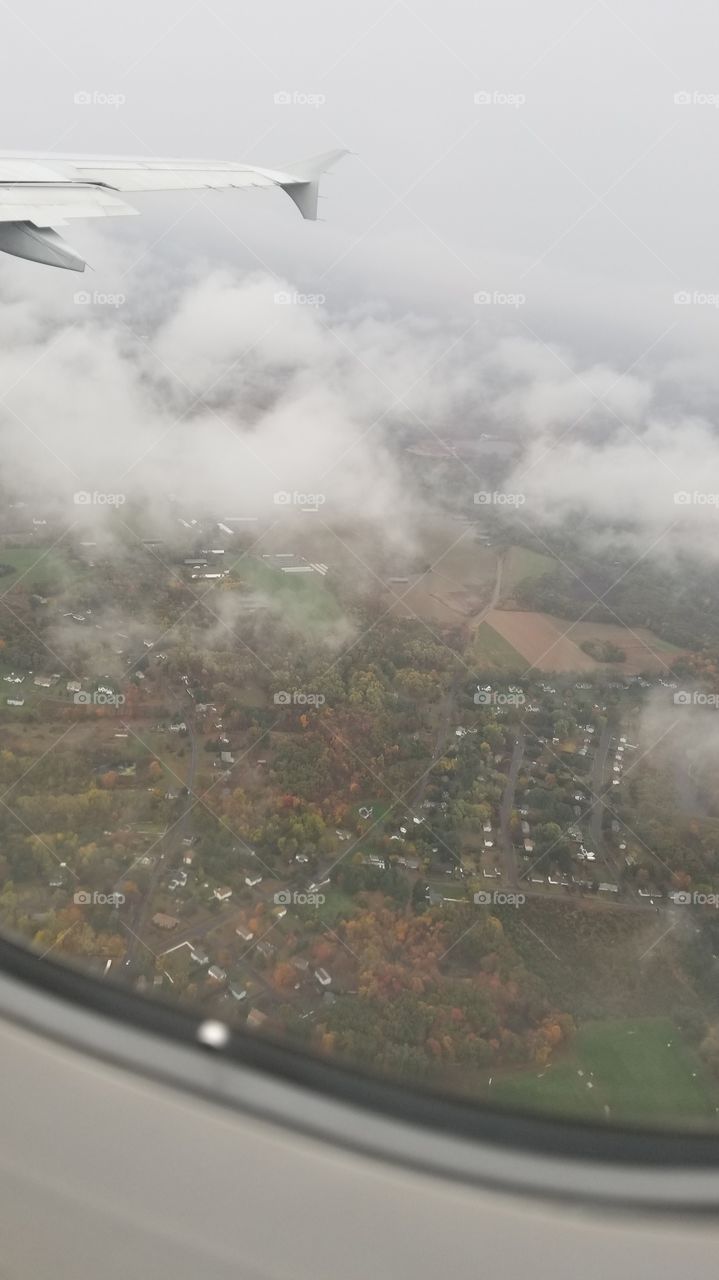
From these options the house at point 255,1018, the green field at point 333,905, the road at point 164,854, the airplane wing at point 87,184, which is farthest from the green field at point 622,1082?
the airplane wing at point 87,184

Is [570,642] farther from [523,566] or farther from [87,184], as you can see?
[87,184]

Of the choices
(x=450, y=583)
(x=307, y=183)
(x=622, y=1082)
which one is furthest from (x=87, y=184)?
(x=450, y=583)

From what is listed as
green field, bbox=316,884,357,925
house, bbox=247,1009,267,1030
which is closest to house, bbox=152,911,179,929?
green field, bbox=316,884,357,925

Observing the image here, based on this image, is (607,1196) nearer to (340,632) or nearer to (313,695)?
(313,695)

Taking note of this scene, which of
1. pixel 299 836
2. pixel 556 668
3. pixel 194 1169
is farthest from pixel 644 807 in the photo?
pixel 194 1169

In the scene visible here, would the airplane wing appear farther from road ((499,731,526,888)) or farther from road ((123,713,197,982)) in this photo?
road ((499,731,526,888))
